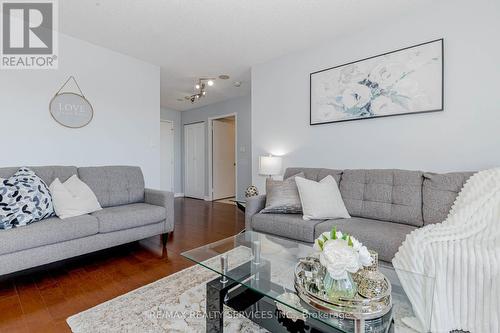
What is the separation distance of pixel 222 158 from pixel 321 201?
4245 millimetres

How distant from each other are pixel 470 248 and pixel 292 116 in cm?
232

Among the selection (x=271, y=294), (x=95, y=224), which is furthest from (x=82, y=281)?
(x=271, y=294)

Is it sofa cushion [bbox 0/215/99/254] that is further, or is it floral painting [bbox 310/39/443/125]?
floral painting [bbox 310/39/443/125]

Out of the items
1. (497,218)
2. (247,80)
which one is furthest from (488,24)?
(247,80)

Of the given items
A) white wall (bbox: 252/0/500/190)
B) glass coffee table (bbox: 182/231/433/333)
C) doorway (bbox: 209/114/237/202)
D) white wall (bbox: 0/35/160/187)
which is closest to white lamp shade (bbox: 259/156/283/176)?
white wall (bbox: 252/0/500/190)

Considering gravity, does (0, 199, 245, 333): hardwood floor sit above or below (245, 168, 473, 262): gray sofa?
below

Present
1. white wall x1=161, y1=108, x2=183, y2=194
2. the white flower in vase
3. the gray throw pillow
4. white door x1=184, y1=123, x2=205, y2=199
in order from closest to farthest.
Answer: the white flower in vase
the gray throw pillow
white door x1=184, y1=123, x2=205, y2=199
white wall x1=161, y1=108, x2=183, y2=194

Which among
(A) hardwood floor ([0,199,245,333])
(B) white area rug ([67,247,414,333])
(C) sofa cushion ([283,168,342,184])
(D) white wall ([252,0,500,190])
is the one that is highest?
(D) white wall ([252,0,500,190])

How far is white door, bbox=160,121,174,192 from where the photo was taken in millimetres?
6211

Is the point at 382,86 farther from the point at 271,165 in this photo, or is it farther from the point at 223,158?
the point at 223,158

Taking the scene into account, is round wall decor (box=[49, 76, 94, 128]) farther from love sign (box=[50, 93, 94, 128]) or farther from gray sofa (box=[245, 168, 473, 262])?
gray sofa (box=[245, 168, 473, 262])

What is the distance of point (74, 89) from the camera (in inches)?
114

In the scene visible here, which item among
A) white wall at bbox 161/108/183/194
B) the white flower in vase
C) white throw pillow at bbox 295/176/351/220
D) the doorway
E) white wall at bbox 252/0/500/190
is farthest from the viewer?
white wall at bbox 161/108/183/194

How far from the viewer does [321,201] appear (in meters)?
2.20
